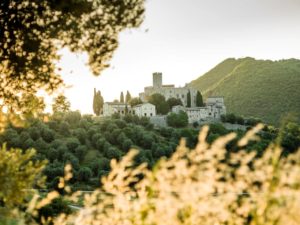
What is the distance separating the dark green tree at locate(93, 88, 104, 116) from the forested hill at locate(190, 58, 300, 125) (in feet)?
166

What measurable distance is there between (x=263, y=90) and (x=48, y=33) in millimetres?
151203

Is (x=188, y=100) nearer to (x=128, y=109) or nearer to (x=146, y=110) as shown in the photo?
(x=146, y=110)

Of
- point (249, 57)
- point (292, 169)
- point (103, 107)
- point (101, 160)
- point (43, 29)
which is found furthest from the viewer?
point (249, 57)

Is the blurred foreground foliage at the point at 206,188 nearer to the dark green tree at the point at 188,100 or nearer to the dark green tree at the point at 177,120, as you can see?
the dark green tree at the point at 177,120

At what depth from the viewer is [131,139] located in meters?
87.1

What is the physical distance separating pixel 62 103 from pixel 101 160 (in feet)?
220

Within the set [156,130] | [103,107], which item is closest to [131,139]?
[156,130]

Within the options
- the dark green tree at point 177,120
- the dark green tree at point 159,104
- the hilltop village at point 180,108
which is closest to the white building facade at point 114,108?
the hilltop village at point 180,108

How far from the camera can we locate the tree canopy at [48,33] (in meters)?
6.79

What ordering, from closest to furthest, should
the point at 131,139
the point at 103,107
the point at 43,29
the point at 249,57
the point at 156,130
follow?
1. the point at 43,29
2. the point at 131,139
3. the point at 156,130
4. the point at 103,107
5. the point at 249,57

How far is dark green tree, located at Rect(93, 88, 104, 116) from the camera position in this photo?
373 feet

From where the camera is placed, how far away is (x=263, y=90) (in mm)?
152500

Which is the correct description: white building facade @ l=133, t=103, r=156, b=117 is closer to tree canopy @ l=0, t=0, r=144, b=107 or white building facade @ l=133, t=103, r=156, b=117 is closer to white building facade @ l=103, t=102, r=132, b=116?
white building facade @ l=103, t=102, r=132, b=116

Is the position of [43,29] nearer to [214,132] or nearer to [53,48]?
[53,48]
